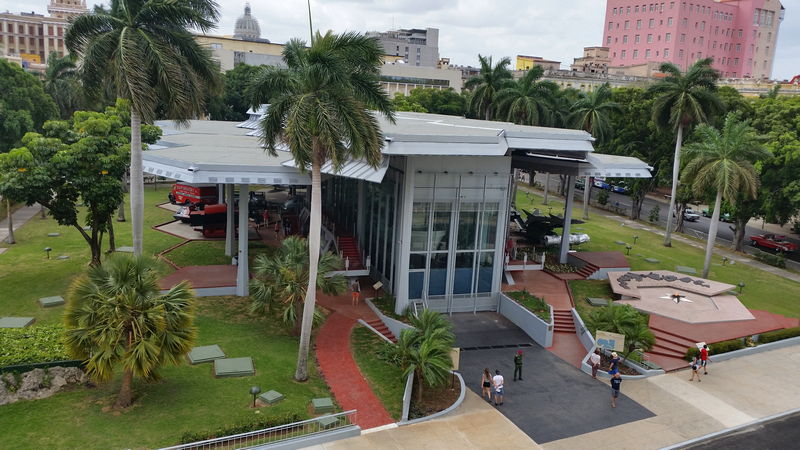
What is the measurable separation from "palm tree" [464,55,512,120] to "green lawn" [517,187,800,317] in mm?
12896

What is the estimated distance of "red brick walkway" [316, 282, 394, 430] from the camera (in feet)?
66.6

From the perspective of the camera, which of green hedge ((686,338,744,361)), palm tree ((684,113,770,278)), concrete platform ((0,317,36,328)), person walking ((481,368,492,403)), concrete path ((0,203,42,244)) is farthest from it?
concrete path ((0,203,42,244))

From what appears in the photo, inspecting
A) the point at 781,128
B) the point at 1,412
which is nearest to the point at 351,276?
the point at 1,412

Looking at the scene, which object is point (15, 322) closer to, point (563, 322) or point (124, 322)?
point (124, 322)

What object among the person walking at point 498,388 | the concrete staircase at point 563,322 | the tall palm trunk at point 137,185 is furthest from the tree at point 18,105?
the person walking at point 498,388

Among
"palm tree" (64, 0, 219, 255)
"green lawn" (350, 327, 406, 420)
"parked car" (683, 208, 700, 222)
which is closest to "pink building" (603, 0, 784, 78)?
"parked car" (683, 208, 700, 222)

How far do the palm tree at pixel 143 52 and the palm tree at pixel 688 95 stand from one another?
1428 inches

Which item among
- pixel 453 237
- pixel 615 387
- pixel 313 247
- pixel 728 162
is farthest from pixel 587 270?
pixel 313 247

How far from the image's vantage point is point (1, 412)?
17.9 meters

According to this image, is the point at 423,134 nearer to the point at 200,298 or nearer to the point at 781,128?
the point at 200,298

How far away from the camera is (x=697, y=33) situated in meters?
110

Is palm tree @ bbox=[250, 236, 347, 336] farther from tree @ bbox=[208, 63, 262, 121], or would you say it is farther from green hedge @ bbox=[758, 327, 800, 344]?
tree @ bbox=[208, 63, 262, 121]

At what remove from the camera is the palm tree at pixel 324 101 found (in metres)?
19.0

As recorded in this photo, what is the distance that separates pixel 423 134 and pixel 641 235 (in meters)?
34.0
